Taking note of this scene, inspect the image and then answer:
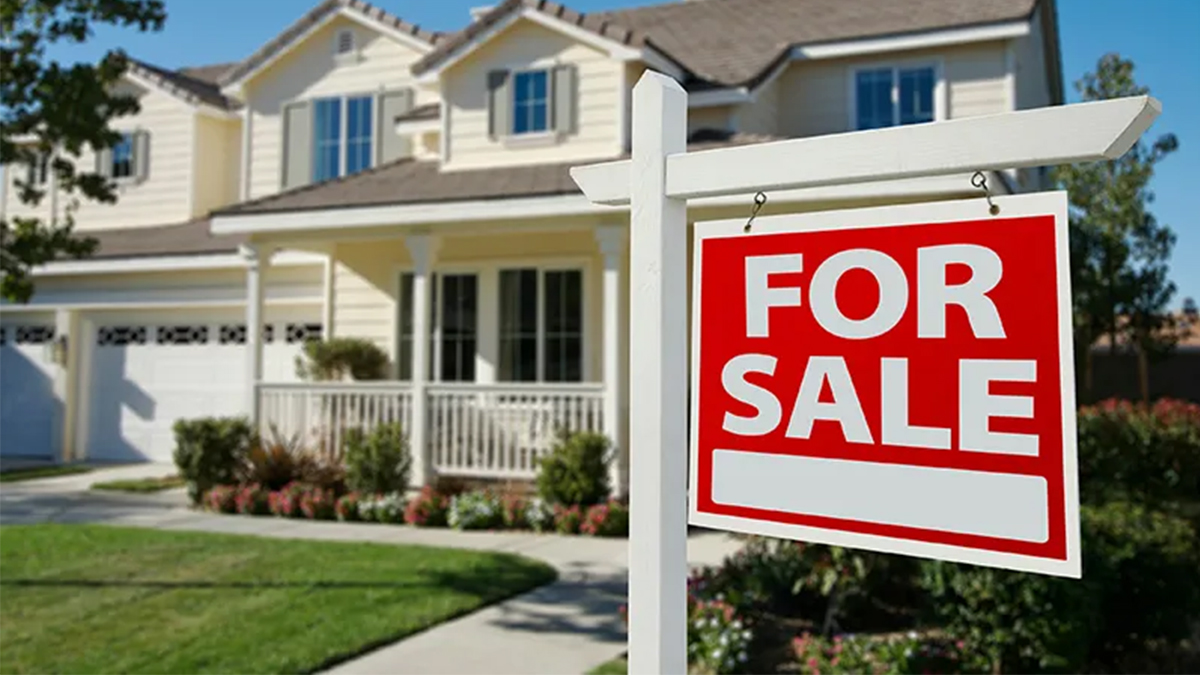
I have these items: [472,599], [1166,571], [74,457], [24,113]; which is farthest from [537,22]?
[74,457]

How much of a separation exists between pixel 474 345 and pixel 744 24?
22.5 feet

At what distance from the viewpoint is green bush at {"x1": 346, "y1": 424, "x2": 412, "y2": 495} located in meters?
10.6

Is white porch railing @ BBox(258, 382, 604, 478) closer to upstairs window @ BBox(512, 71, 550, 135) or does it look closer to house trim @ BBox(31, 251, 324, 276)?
house trim @ BBox(31, 251, 324, 276)

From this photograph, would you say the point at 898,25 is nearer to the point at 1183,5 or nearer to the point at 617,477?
the point at 1183,5

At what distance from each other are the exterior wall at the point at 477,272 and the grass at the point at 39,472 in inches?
177

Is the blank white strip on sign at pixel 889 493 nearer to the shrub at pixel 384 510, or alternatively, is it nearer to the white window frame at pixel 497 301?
the shrub at pixel 384 510

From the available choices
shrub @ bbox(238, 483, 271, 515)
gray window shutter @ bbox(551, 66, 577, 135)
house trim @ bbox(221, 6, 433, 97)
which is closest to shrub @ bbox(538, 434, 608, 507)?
shrub @ bbox(238, 483, 271, 515)

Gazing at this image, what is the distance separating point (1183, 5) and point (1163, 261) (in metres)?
4.57

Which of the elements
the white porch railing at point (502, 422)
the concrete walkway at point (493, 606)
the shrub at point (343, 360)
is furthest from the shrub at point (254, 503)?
the shrub at point (343, 360)

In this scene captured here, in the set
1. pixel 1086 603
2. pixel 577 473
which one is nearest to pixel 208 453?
pixel 577 473

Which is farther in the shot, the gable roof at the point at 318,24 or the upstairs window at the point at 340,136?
the upstairs window at the point at 340,136

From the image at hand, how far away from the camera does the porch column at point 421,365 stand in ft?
36.2

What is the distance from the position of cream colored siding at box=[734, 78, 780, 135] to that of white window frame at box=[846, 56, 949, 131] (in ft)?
3.27

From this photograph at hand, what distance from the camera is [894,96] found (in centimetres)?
1340
